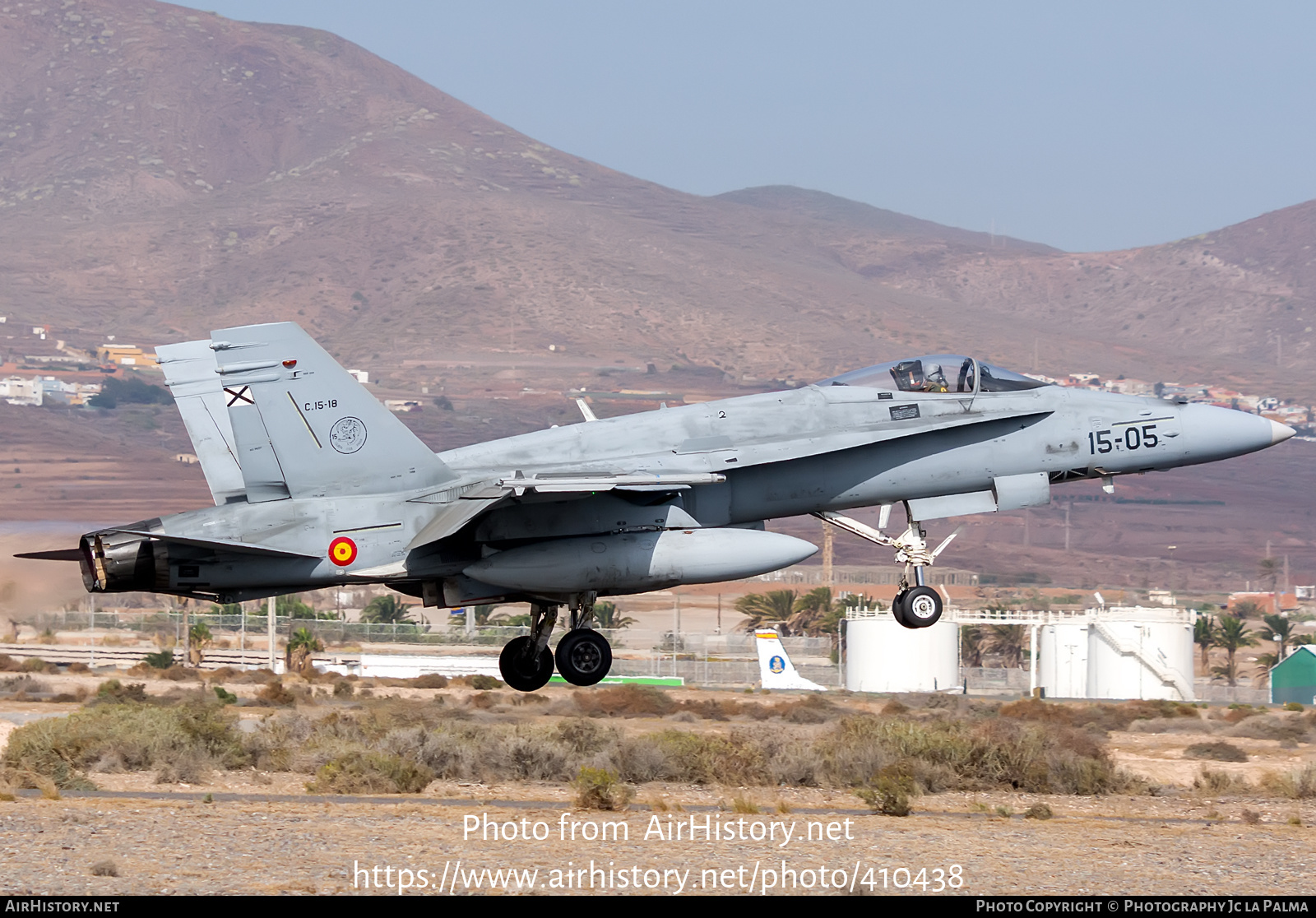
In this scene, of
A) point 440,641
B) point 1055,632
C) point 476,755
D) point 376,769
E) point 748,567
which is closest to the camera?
point 748,567

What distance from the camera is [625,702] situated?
202ft

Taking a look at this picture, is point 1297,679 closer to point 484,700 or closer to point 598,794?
point 484,700

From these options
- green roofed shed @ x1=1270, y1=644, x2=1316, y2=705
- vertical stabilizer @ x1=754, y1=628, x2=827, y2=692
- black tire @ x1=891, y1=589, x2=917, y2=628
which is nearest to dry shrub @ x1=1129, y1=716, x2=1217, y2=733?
vertical stabilizer @ x1=754, y1=628, x2=827, y2=692

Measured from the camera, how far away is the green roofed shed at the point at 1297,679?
7894 cm

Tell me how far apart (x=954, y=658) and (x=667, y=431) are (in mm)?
56906

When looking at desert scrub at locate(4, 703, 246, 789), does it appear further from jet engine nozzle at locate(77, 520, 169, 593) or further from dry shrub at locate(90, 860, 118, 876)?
dry shrub at locate(90, 860, 118, 876)

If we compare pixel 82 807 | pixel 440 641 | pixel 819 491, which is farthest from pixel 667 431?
pixel 440 641

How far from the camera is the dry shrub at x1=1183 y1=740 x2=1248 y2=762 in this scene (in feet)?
159

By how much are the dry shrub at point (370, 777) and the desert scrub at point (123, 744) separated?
370cm

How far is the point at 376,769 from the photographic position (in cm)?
3183

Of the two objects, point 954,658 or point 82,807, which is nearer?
point 82,807

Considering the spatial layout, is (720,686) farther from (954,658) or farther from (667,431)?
(667,431)

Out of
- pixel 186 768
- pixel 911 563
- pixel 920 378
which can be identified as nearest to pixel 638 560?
pixel 911 563
